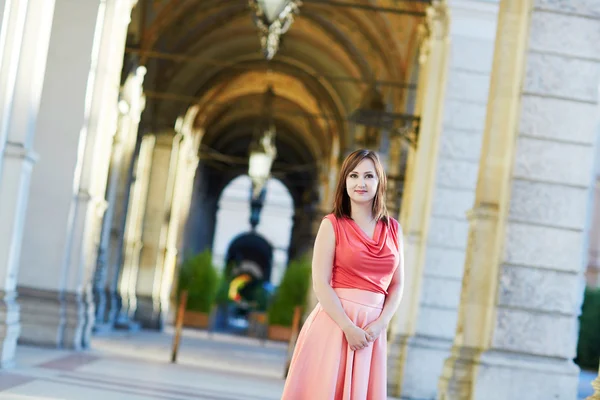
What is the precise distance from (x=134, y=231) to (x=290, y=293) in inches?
235

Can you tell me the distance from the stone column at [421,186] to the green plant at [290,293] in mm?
13702

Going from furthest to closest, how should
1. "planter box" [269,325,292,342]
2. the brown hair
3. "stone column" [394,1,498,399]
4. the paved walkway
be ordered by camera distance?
"planter box" [269,325,292,342] → "stone column" [394,1,498,399] → the paved walkway → the brown hair

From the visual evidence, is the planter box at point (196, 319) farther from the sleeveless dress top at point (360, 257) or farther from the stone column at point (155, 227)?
the sleeveless dress top at point (360, 257)

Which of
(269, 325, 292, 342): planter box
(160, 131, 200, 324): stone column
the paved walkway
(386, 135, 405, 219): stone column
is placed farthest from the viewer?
(269, 325, 292, 342): planter box

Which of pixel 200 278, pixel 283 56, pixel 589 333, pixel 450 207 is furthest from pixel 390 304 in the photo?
pixel 589 333

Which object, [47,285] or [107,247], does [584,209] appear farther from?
[107,247]

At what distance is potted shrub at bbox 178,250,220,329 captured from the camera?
27172mm

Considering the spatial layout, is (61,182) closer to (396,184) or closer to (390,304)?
(396,184)

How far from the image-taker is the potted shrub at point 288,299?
2795cm

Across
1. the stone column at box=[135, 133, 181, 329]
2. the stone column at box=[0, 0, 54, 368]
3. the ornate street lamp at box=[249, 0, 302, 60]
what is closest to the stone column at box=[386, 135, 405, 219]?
the ornate street lamp at box=[249, 0, 302, 60]

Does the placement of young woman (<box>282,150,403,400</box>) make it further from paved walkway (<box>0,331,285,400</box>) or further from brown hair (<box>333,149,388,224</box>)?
paved walkway (<box>0,331,285,400</box>)

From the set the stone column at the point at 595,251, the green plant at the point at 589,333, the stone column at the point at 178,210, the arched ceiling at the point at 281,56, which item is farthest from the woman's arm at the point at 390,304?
the stone column at the point at 595,251

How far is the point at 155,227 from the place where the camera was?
25.0 m

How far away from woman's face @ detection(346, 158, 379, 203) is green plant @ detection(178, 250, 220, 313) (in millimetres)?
23063
